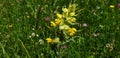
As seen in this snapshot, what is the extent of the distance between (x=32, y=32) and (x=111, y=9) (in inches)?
55.8

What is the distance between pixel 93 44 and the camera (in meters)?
4.33

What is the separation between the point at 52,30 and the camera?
184 inches

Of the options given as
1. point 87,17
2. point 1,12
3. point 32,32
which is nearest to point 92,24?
point 87,17

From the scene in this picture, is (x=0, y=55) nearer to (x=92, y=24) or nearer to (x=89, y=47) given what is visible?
(x=89, y=47)

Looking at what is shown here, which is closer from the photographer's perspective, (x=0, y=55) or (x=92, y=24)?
(x=0, y=55)

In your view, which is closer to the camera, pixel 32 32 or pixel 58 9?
pixel 32 32

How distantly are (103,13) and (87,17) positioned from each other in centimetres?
28

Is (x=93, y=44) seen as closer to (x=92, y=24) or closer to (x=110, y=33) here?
(x=110, y=33)

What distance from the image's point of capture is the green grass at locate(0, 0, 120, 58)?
4.13 m

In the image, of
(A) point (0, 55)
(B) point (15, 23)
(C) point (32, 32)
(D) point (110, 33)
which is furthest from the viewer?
(B) point (15, 23)

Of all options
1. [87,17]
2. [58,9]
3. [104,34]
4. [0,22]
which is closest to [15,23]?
[0,22]

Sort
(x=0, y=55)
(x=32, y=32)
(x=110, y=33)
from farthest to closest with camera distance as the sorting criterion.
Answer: (x=32, y=32), (x=110, y=33), (x=0, y=55)

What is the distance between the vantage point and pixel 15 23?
510 cm

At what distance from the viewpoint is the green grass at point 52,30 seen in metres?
4.13
